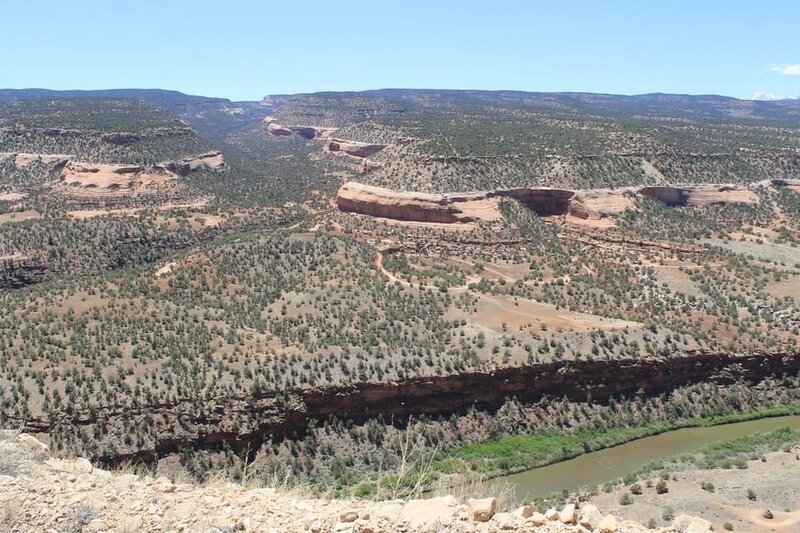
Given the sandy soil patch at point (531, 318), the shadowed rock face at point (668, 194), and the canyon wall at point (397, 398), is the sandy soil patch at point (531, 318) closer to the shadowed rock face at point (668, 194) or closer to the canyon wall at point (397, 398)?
the canyon wall at point (397, 398)

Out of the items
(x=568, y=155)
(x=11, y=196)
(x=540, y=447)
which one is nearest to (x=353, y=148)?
(x=568, y=155)

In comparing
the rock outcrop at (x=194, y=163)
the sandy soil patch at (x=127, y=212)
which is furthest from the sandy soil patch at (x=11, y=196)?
the rock outcrop at (x=194, y=163)

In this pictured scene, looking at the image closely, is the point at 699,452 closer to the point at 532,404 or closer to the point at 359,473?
the point at 532,404

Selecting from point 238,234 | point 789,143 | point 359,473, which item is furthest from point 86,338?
point 789,143

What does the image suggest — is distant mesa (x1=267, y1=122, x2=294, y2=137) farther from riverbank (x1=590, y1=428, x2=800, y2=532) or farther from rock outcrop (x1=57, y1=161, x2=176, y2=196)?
riverbank (x1=590, y1=428, x2=800, y2=532)

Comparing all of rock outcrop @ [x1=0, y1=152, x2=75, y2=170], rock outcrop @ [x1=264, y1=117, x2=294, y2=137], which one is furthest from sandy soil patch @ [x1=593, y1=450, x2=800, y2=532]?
rock outcrop @ [x1=264, y1=117, x2=294, y2=137]

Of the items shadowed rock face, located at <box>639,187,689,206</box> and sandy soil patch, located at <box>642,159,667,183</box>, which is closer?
shadowed rock face, located at <box>639,187,689,206</box>
